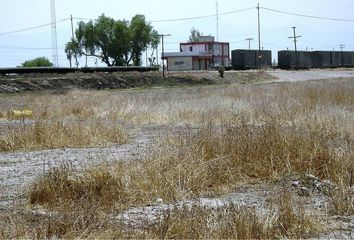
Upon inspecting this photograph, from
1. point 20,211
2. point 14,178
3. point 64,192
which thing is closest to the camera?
point 20,211

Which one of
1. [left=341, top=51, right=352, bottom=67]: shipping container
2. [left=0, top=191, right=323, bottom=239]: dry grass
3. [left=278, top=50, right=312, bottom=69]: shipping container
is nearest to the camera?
[left=0, top=191, right=323, bottom=239]: dry grass

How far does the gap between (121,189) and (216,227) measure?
86.7 inches

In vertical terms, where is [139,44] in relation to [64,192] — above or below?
above

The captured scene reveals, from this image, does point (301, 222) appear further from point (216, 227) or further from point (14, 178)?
point (14, 178)

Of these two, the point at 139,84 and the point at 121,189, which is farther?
the point at 139,84

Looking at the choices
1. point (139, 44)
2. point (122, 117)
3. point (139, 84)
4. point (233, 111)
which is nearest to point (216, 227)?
point (233, 111)

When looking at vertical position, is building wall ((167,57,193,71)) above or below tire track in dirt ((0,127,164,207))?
above

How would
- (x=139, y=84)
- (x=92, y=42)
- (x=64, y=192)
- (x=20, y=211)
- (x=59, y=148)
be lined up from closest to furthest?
(x=20, y=211), (x=64, y=192), (x=59, y=148), (x=139, y=84), (x=92, y=42)

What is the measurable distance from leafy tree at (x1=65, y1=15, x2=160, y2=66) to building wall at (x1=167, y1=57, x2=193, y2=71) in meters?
6.52

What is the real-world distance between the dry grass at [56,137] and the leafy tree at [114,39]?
9112 centimetres

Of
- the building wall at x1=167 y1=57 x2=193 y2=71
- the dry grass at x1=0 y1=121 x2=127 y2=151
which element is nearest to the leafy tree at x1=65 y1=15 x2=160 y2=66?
the building wall at x1=167 y1=57 x2=193 y2=71

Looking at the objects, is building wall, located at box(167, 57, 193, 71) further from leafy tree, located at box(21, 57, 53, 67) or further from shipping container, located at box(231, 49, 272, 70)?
leafy tree, located at box(21, 57, 53, 67)

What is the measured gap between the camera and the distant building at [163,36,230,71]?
112m

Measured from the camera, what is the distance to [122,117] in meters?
20.5
